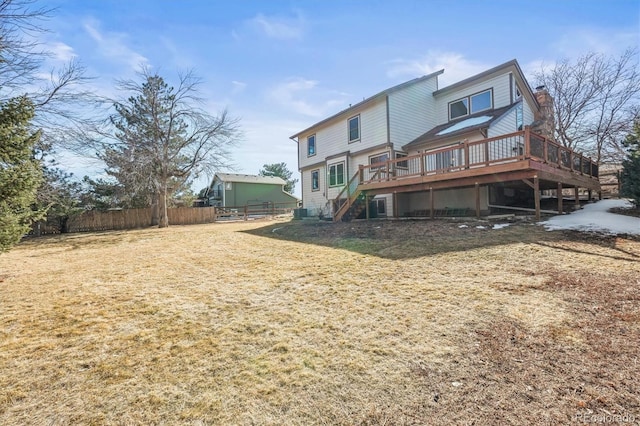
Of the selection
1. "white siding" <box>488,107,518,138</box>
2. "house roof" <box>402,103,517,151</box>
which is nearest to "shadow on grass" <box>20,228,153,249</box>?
"house roof" <box>402,103,517,151</box>

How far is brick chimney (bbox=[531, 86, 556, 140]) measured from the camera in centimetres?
1608

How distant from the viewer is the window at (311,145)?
19.5 m

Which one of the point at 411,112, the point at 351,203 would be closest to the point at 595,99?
the point at 411,112

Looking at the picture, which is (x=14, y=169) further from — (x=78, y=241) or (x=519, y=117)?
(x=519, y=117)

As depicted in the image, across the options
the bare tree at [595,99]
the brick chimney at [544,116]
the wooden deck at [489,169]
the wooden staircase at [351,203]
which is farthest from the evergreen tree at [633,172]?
the bare tree at [595,99]

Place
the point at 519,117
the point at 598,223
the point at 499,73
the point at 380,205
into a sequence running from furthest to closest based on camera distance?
the point at 380,205
the point at 519,117
the point at 499,73
the point at 598,223

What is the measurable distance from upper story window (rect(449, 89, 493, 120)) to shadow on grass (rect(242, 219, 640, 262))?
711 cm

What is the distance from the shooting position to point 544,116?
17.7 metres

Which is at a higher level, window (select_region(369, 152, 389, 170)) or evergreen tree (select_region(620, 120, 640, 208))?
window (select_region(369, 152, 389, 170))

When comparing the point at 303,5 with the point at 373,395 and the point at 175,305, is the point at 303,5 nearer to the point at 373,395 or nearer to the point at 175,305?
the point at 175,305

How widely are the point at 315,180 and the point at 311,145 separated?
2.51 metres

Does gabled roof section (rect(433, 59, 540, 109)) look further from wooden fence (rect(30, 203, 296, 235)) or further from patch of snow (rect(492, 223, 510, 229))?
wooden fence (rect(30, 203, 296, 235))

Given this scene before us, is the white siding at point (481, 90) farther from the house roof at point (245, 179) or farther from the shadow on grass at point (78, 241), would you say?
the house roof at point (245, 179)

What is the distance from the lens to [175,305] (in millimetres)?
4289
